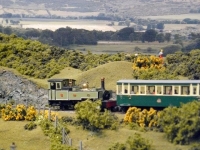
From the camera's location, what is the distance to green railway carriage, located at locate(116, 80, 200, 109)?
38.3 m

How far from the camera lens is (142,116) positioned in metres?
38.1

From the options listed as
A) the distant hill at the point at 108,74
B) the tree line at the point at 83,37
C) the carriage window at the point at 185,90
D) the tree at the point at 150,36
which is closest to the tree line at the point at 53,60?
the distant hill at the point at 108,74

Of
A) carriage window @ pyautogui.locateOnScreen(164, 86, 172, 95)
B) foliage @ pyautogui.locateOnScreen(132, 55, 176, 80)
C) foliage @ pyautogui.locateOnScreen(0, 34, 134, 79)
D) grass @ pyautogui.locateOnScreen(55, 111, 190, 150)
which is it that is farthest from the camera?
foliage @ pyautogui.locateOnScreen(0, 34, 134, 79)

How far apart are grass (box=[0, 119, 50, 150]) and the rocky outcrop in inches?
206

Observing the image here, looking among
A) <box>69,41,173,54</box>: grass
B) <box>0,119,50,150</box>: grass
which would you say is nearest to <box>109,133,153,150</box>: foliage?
<box>0,119,50,150</box>: grass

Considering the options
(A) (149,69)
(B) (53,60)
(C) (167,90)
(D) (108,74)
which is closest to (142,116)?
(C) (167,90)

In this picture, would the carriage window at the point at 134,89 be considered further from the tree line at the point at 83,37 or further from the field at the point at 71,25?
the field at the point at 71,25

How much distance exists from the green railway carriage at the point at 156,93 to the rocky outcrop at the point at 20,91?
7.33 meters

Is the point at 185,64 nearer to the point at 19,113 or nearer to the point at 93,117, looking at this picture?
the point at 93,117

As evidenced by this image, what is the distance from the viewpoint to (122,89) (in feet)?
131

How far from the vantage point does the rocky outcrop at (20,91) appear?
150ft

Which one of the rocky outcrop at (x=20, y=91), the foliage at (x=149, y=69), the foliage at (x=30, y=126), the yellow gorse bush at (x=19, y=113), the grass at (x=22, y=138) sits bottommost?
the grass at (x=22, y=138)

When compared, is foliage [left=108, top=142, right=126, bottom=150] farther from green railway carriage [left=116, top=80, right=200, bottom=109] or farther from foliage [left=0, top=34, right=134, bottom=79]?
foliage [left=0, top=34, right=134, bottom=79]

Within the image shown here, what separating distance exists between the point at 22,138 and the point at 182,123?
30.7ft
